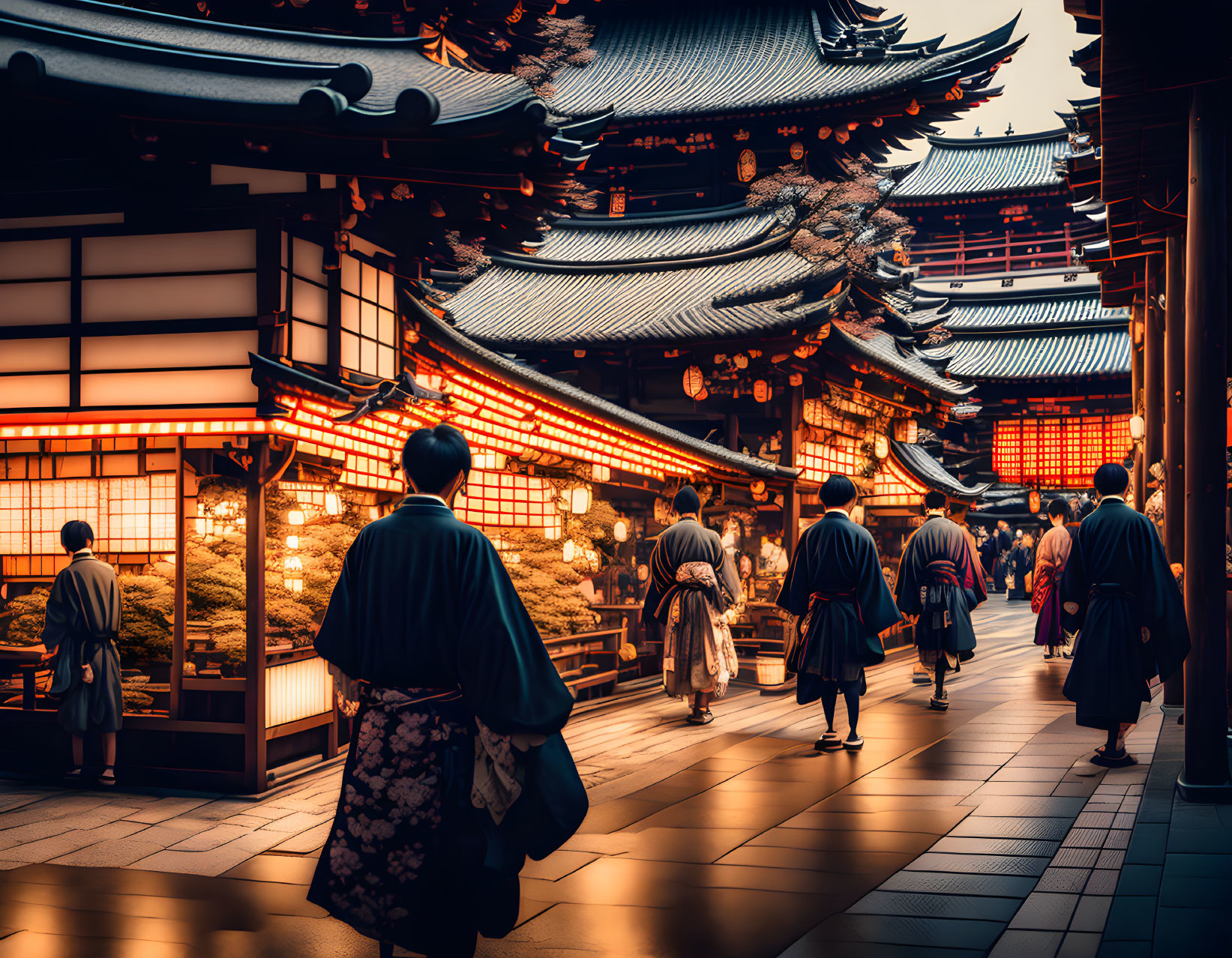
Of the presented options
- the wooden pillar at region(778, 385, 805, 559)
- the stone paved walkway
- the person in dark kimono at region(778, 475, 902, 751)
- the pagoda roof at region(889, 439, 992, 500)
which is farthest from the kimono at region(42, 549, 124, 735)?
the pagoda roof at region(889, 439, 992, 500)

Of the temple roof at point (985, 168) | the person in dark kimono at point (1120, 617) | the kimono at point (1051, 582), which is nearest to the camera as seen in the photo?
the person in dark kimono at point (1120, 617)

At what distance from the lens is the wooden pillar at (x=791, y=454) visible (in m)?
15.7

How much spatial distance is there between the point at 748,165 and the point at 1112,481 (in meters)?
13.2

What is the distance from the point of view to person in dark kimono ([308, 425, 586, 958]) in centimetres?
397

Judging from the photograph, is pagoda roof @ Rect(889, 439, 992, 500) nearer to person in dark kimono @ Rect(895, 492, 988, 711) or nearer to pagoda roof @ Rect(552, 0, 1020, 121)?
pagoda roof @ Rect(552, 0, 1020, 121)

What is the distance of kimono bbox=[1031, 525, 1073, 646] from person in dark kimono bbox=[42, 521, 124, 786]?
1027 centimetres

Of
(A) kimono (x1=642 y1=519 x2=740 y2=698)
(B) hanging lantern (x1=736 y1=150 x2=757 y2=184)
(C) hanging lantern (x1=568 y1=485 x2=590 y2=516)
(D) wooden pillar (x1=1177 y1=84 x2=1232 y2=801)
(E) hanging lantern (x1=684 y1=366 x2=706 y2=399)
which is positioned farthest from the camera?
(B) hanging lantern (x1=736 y1=150 x2=757 y2=184)

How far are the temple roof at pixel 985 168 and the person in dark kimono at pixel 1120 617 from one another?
28.1m

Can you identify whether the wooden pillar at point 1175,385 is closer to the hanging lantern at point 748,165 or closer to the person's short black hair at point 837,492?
the person's short black hair at point 837,492

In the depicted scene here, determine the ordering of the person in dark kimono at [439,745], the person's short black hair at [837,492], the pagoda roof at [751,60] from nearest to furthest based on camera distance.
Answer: the person in dark kimono at [439,745] < the person's short black hair at [837,492] < the pagoda roof at [751,60]

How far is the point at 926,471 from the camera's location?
72.0ft

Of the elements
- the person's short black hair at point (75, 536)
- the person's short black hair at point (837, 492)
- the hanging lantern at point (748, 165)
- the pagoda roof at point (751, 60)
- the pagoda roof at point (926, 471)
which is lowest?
the person's short black hair at point (75, 536)

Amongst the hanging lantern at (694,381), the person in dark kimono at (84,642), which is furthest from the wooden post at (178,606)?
the hanging lantern at (694,381)

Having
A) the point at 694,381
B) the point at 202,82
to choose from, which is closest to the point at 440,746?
the point at 202,82
